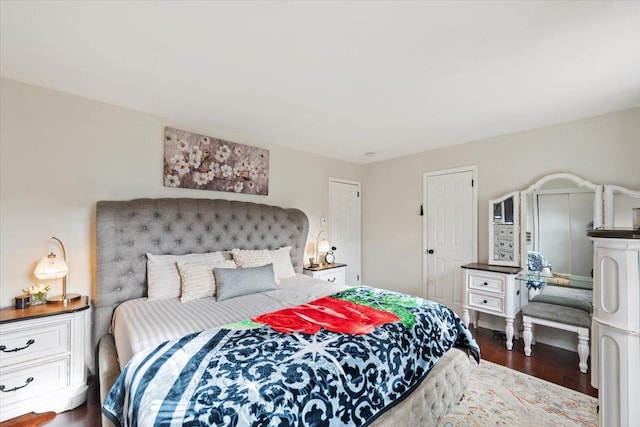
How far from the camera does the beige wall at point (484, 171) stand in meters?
2.57

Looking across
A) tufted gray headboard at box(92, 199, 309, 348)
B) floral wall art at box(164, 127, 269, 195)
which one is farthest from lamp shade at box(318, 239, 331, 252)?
floral wall art at box(164, 127, 269, 195)

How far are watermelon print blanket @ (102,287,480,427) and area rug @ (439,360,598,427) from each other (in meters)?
0.54

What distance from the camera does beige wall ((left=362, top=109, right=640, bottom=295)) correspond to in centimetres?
257

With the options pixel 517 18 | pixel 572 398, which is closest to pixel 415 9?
pixel 517 18

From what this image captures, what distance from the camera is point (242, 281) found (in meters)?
2.30

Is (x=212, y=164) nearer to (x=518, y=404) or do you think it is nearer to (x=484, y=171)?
(x=484, y=171)

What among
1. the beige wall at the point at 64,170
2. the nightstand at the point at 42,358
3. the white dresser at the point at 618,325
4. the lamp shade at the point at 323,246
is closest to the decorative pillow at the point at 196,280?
the nightstand at the point at 42,358

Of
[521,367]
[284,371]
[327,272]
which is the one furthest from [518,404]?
[327,272]

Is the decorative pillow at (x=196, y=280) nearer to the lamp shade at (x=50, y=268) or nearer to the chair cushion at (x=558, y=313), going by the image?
the lamp shade at (x=50, y=268)

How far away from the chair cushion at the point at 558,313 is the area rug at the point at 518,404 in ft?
2.03

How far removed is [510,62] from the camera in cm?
176

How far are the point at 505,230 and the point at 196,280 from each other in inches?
129

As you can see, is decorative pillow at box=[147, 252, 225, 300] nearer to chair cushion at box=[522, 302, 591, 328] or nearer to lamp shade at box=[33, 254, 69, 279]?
lamp shade at box=[33, 254, 69, 279]

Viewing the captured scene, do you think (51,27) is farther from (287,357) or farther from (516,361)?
(516,361)
